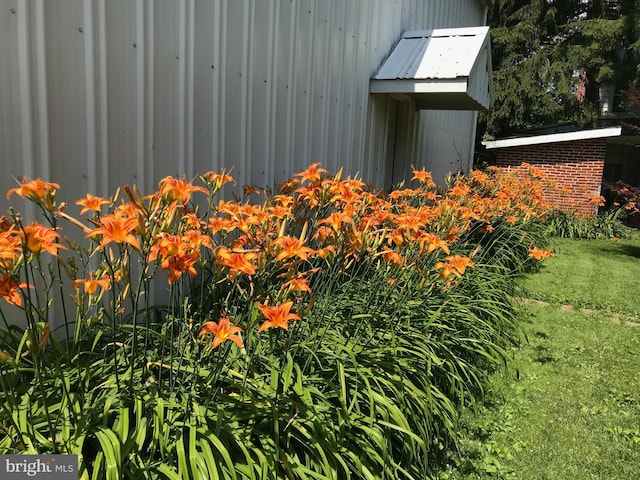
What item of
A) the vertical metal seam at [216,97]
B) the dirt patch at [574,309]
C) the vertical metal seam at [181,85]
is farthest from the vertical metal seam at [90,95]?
Answer: the dirt patch at [574,309]

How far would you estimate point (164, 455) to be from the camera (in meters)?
1.67

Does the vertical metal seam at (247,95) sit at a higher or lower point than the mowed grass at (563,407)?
higher

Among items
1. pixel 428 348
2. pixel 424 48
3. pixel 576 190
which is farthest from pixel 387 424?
pixel 576 190

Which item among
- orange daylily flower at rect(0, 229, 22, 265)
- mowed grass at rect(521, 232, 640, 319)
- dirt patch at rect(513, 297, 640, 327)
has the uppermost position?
orange daylily flower at rect(0, 229, 22, 265)

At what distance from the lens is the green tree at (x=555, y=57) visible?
50.7 feet

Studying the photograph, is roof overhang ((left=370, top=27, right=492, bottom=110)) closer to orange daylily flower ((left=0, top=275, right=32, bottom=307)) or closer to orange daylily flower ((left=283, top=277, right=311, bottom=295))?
orange daylily flower ((left=283, top=277, right=311, bottom=295))

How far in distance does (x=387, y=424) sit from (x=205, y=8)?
8.04 ft

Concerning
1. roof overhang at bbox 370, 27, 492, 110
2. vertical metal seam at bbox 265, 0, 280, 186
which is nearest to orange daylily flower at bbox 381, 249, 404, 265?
vertical metal seam at bbox 265, 0, 280, 186

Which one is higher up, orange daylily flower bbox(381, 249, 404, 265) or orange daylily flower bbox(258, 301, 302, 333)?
orange daylily flower bbox(258, 301, 302, 333)

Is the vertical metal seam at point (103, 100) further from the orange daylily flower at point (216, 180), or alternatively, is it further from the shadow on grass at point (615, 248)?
the shadow on grass at point (615, 248)

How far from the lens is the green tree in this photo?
1545cm

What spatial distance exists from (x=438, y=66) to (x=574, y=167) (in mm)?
9476

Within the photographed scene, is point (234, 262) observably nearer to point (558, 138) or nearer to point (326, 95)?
point (326, 95)

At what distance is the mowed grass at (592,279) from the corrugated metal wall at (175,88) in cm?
330
